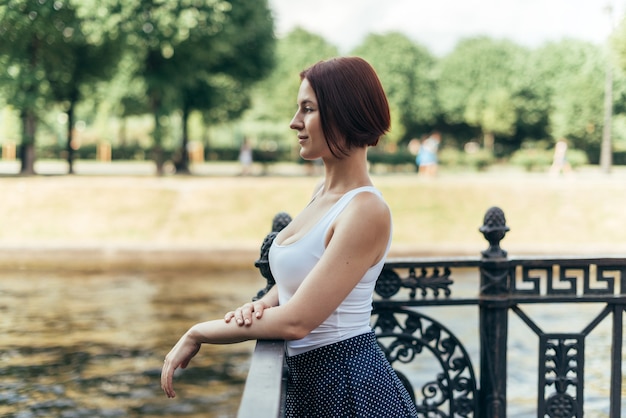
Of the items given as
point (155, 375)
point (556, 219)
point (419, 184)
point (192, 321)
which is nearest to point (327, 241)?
point (155, 375)

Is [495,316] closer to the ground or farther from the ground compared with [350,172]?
closer to the ground

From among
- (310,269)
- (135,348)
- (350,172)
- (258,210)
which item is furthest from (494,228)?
(258,210)

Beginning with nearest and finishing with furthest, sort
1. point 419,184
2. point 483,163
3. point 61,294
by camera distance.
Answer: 1. point 61,294
2. point 419,184
3. point 483,163

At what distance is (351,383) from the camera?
2221 mm

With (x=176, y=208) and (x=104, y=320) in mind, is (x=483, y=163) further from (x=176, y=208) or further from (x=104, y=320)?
(x=104, y=320)

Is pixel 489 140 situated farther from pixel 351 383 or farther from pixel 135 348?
pixel 351 383

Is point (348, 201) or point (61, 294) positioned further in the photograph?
point (61, 294)

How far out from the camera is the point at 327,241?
7.01 feet

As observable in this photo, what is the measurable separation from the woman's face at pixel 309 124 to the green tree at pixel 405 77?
58.6 meters

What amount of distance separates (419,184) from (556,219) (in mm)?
4058

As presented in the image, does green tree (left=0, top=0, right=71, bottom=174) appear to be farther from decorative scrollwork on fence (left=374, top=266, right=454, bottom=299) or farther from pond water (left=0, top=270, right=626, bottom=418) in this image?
decorative scrollwork on fence (left=374, top=266, right=454, bottom=299)

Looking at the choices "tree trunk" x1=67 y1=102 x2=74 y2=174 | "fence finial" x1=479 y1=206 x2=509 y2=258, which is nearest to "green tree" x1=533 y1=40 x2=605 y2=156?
"tree trunk" x1=67 y1=102 x2=74 y2=174

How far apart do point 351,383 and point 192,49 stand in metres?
29.1

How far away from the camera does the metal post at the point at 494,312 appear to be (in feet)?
12.9
